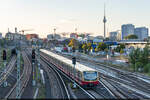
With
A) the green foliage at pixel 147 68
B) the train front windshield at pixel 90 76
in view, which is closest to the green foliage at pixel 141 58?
the green foliage at pixel 147 68

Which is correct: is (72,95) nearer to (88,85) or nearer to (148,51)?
(88,85)

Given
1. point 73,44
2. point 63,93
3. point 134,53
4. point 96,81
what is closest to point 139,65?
point 134,53

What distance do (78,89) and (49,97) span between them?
564 centimetres

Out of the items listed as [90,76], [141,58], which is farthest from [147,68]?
[90,76]

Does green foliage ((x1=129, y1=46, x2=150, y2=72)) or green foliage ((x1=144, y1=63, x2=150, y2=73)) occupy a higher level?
green foliage ((x1=129, y1=46, x2=150, y2=72))

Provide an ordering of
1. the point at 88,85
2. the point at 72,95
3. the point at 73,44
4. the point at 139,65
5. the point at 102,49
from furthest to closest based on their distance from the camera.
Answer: the point at 73,44 → the point at 102,49 → the point at 139,65 → the point at 88,85 → the point at 72,95

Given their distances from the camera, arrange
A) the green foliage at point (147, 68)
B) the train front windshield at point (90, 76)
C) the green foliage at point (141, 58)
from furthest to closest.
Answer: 1. the green foliage at point (141, 58)
2. the green foliage at point (147, 68)
3. the train front windshield at point (90, 76)

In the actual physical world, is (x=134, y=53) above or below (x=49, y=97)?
above

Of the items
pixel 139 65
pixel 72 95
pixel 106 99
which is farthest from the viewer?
pixel 139 65

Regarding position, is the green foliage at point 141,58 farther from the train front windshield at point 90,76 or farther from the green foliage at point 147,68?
the train front windshield at point 90,76

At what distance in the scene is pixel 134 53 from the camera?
48156mm

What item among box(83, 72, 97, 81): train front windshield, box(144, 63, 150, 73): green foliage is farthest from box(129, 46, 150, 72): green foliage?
box(83, 72, 97, 81): train front windshield

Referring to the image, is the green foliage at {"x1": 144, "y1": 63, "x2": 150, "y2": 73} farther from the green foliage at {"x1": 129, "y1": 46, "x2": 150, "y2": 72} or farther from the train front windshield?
the train front windshield

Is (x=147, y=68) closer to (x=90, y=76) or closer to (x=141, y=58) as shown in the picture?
(x=141, y=58)
